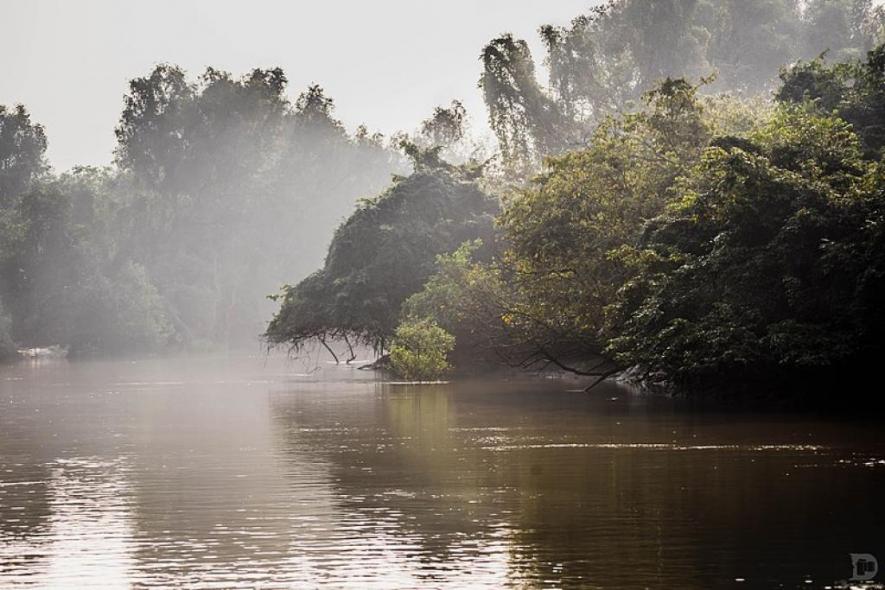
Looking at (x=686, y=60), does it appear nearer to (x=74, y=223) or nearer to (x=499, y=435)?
(x=74, y=223)

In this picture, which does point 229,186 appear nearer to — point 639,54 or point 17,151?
point 17,151

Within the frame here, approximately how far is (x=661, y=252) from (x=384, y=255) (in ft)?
75.1

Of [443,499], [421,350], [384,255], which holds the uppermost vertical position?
[384,255]

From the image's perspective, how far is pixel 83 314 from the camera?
93.7 meters

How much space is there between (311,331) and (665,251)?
26.2 metres

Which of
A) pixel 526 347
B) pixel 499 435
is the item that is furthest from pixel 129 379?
pixel 499 435

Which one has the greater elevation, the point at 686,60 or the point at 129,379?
the point at 686,60

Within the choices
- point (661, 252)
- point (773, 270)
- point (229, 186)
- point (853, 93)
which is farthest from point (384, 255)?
point (229, 186)

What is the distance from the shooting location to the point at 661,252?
118 feet

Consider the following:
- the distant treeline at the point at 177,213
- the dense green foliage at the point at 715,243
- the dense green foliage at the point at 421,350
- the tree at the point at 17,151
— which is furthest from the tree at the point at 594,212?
the tree at the point at 17,151

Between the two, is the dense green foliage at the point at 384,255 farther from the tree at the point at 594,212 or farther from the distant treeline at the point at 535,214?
the tree at the point at 594,212

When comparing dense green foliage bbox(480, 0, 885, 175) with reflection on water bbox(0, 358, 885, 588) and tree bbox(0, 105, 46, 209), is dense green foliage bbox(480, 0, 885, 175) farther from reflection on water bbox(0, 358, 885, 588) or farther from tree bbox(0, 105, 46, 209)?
tree bbox(0, 105, 46, 209)

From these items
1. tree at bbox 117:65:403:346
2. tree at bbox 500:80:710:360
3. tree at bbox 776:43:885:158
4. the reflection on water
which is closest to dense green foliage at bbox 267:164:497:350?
tree at bbox 500:80:710:360

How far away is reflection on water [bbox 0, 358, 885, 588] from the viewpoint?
13.3 m
